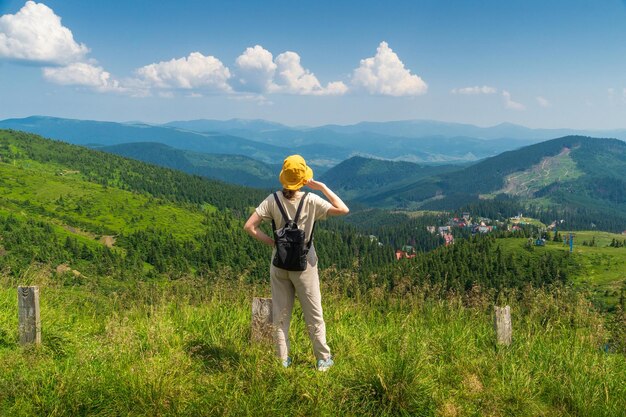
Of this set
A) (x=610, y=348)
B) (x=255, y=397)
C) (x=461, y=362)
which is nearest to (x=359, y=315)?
(x=461, y=362)

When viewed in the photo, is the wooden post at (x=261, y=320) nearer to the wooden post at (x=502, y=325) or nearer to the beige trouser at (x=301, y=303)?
the beige trouser at (x=301, y=303)

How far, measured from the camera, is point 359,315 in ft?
25.7

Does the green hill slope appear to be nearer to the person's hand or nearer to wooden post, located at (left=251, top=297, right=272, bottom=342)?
wooden post, located at (left=251, top=297, right=272, bottom=342)

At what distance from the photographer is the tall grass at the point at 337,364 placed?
4871 millimetres

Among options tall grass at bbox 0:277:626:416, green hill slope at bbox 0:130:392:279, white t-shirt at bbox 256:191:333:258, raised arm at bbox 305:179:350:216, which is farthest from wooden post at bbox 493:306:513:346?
green hill slope at bbox 0:130:392:279

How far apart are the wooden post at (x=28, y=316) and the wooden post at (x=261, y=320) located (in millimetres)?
3509

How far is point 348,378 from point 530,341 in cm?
337

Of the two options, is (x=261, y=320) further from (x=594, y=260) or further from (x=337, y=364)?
(x=594, y=260)

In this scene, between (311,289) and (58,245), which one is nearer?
(311,289)

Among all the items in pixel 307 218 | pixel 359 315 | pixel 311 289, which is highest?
pixel 307 218

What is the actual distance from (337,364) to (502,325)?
2669mm

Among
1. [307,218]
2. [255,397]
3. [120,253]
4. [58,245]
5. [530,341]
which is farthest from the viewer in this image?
[120,253]

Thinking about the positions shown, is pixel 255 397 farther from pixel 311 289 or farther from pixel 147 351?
pixel 147 351

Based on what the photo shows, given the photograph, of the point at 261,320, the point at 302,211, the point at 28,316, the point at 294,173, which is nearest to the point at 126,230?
the point at 28,316
